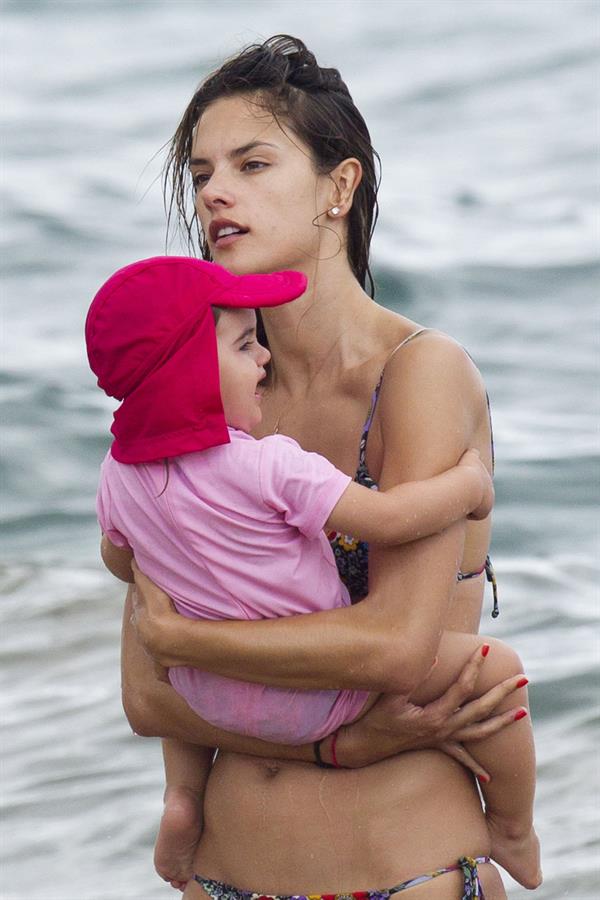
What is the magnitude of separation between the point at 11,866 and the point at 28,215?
334 inches

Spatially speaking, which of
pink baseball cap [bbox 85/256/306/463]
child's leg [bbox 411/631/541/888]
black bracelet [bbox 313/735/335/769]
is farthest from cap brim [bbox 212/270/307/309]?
black bracelet [bbox 313/735/335/769]

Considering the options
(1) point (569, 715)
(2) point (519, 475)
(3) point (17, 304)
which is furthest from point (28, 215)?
(1) point (569, 715)

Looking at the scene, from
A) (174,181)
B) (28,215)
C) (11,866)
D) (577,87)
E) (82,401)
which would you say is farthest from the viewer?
(577,87)

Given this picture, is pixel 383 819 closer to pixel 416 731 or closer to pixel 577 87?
pixel 416 731

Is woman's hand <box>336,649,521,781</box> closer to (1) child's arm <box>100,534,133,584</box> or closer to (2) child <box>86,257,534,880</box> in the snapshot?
(2) child <box>86,257,534,880</box>

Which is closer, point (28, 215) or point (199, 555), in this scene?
point (199, 555)

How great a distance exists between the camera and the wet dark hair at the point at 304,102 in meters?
3.04

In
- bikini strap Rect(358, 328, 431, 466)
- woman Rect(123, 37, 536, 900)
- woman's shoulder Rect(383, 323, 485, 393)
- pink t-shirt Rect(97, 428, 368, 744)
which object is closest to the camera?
pink t-shirt Rect(97, 428, 368, 744)

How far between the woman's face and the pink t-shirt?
41 cm

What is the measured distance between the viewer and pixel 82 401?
9.77 m

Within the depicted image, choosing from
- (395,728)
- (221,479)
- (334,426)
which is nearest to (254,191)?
(334,426)

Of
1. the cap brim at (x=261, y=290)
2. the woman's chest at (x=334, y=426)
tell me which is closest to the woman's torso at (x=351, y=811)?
the woman's chest at (x=334, y=426)

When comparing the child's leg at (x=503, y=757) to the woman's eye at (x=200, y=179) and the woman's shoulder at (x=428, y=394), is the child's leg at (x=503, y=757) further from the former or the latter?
the woman's eye at (x=200, y=179)

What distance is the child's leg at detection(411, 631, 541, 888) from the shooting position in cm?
284
